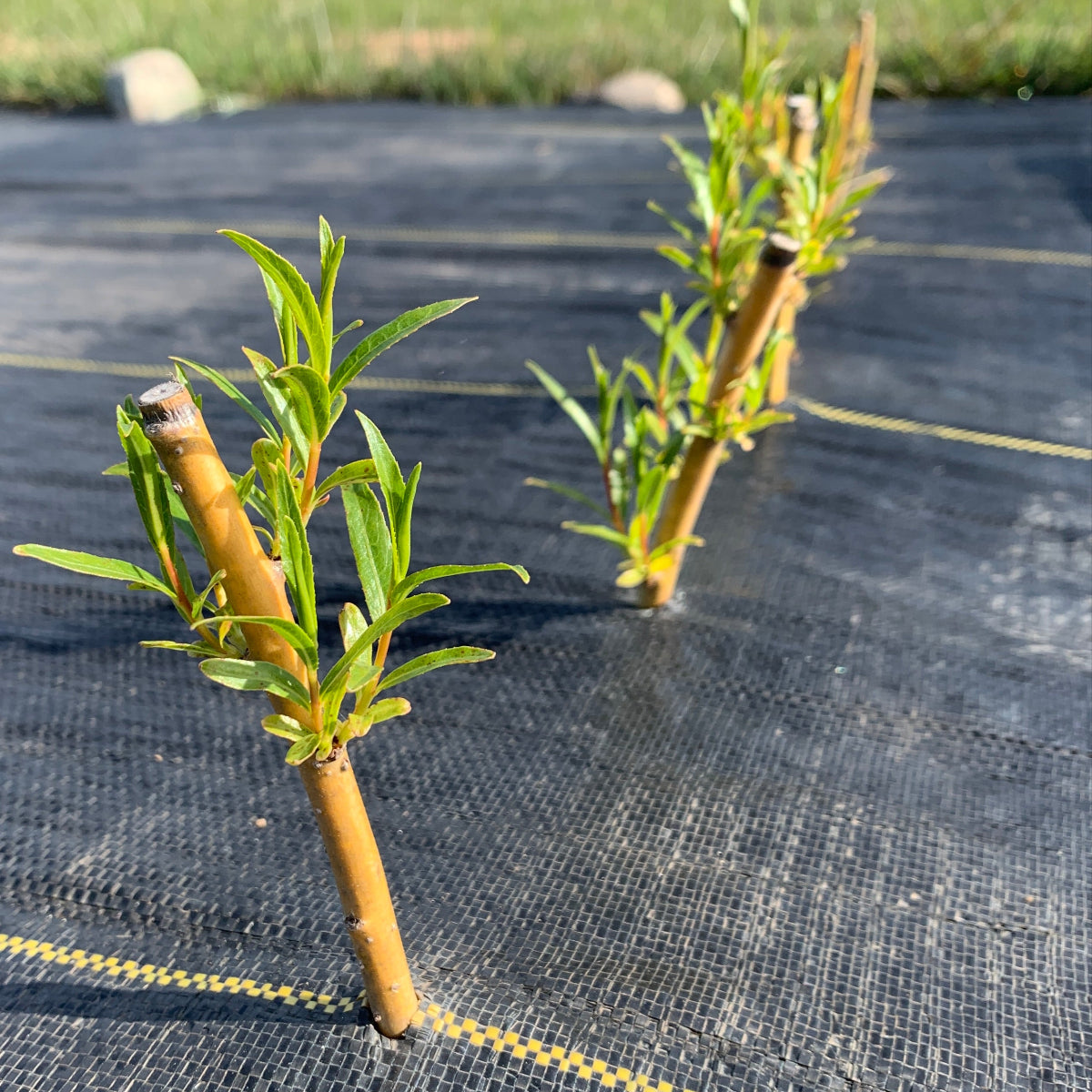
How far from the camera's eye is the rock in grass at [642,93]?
4633 mm

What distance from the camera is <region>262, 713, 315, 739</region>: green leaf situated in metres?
0.76

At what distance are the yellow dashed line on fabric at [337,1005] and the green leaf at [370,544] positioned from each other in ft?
1.67

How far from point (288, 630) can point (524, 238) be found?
8.52ft

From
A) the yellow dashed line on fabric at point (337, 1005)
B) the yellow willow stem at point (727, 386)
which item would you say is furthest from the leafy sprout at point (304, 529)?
the yellow willow stem at point (727, 386)

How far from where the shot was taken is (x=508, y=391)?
89.9 inches

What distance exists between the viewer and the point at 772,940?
1104 mm

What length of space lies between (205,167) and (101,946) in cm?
342

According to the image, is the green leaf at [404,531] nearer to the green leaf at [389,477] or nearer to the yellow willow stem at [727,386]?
the green leaf at [389,477]

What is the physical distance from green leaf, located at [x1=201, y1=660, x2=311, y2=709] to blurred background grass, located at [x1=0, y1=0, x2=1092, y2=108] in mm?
4201

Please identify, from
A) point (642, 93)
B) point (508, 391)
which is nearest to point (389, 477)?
point (508, 391)

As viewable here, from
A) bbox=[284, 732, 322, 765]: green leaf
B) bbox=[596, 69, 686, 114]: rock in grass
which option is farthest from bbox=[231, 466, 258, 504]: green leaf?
bbox=[596, 69, 686, 114]: rock in grass

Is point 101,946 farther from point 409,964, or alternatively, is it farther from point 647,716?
point 647,716

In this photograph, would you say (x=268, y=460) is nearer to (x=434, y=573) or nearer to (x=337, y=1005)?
(x=434, y=573)

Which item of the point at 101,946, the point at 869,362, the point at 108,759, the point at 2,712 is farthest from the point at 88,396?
the point at 869,362
